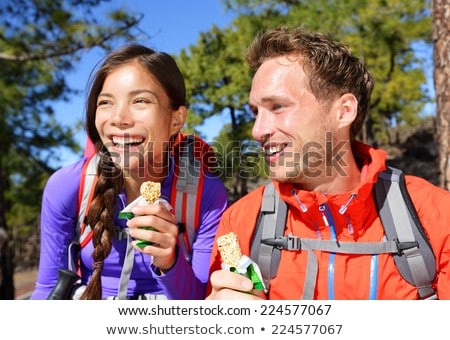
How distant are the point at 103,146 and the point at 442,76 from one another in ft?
7.73

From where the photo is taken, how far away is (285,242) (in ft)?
6.61

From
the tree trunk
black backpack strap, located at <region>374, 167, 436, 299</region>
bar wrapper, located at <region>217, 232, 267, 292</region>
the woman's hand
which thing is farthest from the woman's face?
the tree trunk

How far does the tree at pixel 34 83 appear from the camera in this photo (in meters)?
7.38

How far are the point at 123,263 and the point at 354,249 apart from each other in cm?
118

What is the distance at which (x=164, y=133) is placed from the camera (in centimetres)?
236

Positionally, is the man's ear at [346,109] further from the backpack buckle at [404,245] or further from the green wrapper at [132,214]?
the green wrapper at [132,214]

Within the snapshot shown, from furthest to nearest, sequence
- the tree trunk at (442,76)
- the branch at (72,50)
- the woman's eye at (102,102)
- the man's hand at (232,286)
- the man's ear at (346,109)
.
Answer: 1. the branch at (72,50)
2. the tree trunk at (442,76)
3. the woman's eye at (102,102)
4. the man's ear at (346,109)
5. the man's hand at (232,286)

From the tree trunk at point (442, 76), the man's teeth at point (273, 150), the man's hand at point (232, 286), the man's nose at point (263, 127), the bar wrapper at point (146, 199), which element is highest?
the tree trunk at point (442, 76)

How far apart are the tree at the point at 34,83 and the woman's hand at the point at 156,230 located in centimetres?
449

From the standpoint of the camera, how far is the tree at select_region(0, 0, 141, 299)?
7.38m

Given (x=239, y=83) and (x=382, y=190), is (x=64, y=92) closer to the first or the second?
(x=239, y=83)

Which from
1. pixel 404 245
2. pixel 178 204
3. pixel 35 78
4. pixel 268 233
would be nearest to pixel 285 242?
→ pixel 268 233

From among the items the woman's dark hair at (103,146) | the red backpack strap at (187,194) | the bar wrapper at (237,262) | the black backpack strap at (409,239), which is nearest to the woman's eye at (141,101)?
the woman's dark hair at (103,146)
